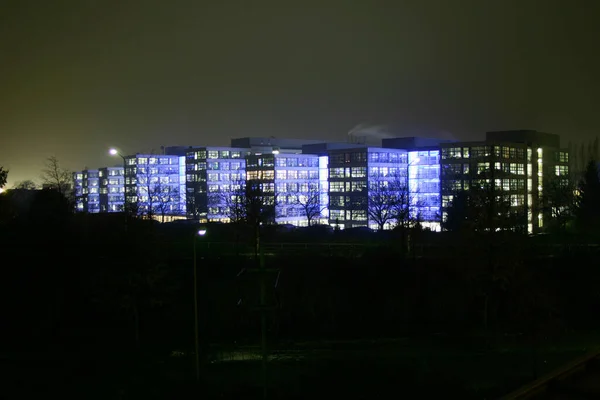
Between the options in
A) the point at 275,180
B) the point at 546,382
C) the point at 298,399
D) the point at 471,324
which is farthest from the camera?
the point at 275,180

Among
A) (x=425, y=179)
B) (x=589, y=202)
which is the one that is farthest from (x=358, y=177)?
(x=589, y=202)

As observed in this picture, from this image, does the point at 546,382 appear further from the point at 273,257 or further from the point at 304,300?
the point at 273,257

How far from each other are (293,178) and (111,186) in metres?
50.7

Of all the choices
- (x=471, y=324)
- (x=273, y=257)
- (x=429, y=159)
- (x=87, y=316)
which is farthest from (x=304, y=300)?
(x=429, y=159)

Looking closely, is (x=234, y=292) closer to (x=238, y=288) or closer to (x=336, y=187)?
(x=238, y=288)

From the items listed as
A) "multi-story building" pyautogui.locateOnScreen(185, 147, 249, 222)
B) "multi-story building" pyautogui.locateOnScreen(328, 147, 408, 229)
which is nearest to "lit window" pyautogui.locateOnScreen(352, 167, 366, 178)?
"multi-story building" pyautogui.locateOnScreen(328, 147, 408, 229)

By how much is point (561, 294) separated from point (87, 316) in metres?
22.0

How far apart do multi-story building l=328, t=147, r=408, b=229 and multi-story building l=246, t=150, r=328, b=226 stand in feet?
12.1

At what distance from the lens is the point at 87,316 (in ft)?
92.3

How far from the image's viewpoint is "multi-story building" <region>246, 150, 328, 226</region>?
8531 cm

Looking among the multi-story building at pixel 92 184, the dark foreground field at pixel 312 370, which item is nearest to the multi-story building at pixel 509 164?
the dark foreground field at pixel 312 370

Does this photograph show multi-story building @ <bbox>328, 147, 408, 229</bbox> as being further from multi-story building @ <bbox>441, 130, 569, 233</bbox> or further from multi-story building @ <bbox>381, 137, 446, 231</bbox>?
multi-story building @ <bbox>441, 130, 569, 233</bbox>

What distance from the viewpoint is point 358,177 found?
79812 mm

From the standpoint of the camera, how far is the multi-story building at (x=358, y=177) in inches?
3073
